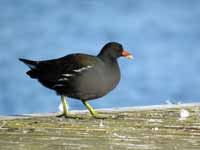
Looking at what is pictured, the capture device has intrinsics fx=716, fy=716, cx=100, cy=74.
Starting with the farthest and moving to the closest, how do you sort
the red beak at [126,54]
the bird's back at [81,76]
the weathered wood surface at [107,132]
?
the red beak at [126,54], the bird's back at [81,76], the weathered wood surface at [107,132]

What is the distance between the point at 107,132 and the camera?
6875 mm

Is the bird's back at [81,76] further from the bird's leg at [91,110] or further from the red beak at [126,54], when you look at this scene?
the red beak at [126,54]

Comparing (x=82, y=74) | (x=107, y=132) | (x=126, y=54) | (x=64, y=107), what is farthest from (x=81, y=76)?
(x=107, y=132)

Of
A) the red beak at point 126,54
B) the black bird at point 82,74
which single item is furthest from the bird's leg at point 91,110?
the red beak at point 126,54

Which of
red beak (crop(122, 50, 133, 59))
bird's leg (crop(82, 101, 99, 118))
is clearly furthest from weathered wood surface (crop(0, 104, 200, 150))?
red beak (crop(122, 50, 133, 59))

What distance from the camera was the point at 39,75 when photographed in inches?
353

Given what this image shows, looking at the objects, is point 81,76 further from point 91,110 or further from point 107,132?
point 107,132

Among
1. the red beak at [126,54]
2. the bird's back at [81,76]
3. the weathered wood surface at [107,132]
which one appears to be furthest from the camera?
the red beak at [126,54]

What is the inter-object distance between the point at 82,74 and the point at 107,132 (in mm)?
1726

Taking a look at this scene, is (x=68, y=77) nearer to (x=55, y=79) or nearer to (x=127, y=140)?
(x=55, y=79)

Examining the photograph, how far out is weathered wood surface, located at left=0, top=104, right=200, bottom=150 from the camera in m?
6.00

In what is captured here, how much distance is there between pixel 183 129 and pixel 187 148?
123 cm

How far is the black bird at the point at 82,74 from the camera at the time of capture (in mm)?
8453

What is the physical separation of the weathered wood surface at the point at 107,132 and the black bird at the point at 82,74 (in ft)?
1.03
